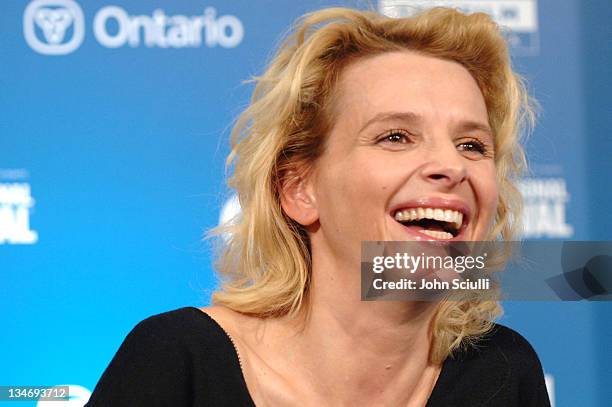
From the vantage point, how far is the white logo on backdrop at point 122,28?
2170mm

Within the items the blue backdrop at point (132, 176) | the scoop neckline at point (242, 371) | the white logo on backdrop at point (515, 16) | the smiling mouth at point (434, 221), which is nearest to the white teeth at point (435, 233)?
the smiling mouth at point (434, 221)

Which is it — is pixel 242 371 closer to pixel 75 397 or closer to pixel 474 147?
pixel 474 147

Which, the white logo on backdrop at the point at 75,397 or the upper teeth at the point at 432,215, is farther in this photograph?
the white logo on backdrop at the point at 75,397

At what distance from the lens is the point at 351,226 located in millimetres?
1338

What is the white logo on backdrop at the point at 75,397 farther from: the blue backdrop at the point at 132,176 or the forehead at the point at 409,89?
the forehead at the point at 409,89

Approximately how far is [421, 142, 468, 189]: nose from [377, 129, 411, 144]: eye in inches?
2.2

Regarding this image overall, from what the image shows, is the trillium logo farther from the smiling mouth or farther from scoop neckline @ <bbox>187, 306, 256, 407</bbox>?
the smiling mouth

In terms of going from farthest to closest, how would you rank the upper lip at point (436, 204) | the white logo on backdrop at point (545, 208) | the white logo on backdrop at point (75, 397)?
1. the white logo on backdrop at point (545, 208)
2. the white logo on backdrop at point (75, 397)
3. the upper lip at point (436, 204)

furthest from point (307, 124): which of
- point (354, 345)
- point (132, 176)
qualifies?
point (132, 176)

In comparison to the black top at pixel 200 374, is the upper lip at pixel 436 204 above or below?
above

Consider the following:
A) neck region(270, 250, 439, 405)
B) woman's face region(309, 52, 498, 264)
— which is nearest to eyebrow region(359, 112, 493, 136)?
woman's face region(309, 52, 498, 264)

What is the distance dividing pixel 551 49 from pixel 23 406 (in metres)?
1.63

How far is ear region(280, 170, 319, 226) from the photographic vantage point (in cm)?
144

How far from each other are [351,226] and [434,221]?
0.42ft
